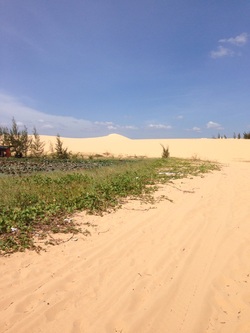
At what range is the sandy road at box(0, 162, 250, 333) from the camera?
8.84 feet

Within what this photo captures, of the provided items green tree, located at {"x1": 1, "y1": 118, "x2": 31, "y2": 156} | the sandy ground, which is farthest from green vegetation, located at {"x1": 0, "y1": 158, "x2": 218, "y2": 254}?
green tree, located at {"x1": 1, "y1": 118, "x2": 31, "y2": 156}

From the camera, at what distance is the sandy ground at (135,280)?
8.84 feet

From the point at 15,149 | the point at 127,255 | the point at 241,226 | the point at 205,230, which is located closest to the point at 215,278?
the point at 127,255

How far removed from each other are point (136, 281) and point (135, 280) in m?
0.02

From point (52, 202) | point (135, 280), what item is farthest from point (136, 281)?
point (52, 202)

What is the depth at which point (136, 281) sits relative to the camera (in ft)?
11.1

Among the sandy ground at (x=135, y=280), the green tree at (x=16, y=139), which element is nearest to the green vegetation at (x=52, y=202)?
the sandy ground at (x=135, y=280)

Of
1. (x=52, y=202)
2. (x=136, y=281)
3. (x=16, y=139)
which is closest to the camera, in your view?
(x=136, y=281)

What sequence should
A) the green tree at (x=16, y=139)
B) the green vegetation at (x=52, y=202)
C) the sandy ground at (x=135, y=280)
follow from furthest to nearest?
the green tree at (x=16, y=139) → the green vegetation at (x=52, y=202) → the sandy ground at (x=135, y=280)

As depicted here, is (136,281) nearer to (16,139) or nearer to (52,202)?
(52,202)

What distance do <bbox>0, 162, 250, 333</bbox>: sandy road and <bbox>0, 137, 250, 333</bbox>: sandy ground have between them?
0.01 metres

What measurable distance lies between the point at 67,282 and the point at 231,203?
5.09 meters

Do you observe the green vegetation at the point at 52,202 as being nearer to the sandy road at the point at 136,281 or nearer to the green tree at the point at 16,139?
the sandy road at the point at 136,281

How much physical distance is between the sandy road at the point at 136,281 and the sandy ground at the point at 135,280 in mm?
10
